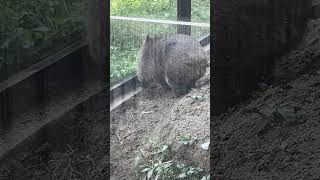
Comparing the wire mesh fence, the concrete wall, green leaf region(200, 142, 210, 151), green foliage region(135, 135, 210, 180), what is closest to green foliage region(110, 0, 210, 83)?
the wire mesh fence

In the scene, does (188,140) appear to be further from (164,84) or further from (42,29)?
(42,29)

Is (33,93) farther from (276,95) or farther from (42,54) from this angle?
(276,95)

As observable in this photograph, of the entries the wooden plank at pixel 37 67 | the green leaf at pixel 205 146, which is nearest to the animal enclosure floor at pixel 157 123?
the green leaf at pixel 205 146

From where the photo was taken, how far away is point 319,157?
111 inches

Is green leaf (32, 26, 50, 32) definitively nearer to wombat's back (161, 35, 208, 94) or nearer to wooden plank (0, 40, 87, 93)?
wooden plank (0, 40, 87, 93)

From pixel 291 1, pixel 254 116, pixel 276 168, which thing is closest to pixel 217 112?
pixel 254 116

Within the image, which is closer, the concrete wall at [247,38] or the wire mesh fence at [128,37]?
the concrete wall at [247,38]

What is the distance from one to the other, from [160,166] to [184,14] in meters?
0.78

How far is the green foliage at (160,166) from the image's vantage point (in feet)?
9.61

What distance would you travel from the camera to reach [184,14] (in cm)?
298

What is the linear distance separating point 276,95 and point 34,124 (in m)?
1.23

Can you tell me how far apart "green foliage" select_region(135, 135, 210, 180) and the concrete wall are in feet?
1.06

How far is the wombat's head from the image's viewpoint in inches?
117

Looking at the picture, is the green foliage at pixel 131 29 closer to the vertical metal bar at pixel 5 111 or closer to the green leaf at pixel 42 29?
the green leaf at pixel 42 29
